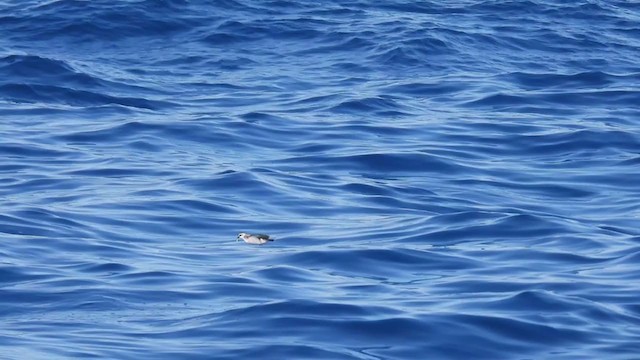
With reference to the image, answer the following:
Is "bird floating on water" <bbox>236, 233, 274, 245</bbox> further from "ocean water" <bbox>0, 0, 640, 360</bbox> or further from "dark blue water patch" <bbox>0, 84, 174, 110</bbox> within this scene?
"dark blue water patch" <bbox>0, 84, 174, 110</bbox>

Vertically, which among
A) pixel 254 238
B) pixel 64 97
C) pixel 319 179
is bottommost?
pixel 64 97

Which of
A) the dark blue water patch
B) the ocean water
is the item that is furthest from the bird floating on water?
the dark blue water patch

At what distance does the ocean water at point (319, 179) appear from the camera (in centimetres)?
722

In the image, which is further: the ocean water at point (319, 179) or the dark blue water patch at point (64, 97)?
the dark blue water patch at point (64, 97)

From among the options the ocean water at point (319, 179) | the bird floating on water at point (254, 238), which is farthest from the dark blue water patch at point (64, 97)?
the bird floating on water at point (254, 238)

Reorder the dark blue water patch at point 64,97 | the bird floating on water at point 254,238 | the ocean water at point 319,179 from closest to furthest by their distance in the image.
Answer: the ocean water at point 319,179 < the bird floating on water at point 254,238 < the dark blue water patch at point 64,97

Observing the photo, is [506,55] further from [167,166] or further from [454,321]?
[454,321]

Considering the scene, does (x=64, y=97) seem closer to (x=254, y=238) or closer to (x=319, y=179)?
(x=319, y=179)

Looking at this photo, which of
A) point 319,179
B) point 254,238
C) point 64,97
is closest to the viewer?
point 254,238

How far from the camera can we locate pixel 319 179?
1131 centimetres

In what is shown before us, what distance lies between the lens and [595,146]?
12758 millimetres

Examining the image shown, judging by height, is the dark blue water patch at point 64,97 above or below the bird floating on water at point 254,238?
below

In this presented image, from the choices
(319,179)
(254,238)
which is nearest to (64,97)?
(319,179)

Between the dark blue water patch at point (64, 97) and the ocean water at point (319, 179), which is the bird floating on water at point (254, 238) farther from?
the dark blue water patch at point (64, 97)
